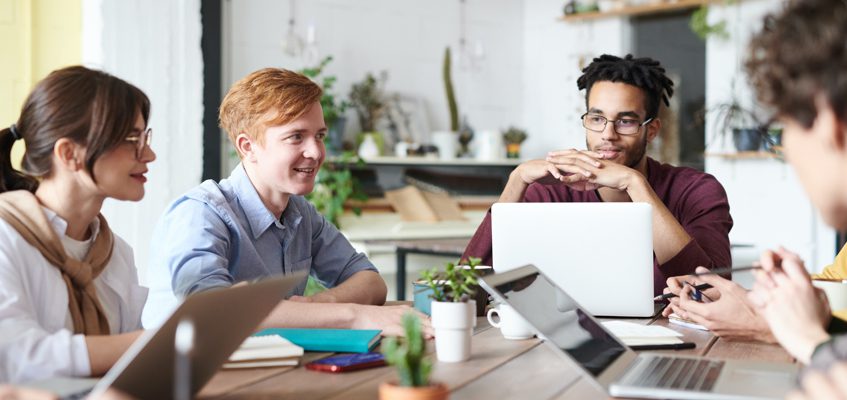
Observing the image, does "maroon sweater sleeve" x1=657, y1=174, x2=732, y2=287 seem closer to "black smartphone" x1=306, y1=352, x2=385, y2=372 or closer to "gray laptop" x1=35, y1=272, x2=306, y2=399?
"black smartphone" x1=306, y1=352, x2=385, y2=372

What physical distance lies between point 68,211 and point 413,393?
2.45 ft

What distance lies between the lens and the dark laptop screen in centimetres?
136

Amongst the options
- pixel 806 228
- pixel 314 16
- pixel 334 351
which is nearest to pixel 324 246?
pixel 334 351

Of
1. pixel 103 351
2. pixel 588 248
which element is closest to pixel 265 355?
pixel 103 351

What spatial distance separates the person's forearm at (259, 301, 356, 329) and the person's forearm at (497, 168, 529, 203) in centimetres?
91

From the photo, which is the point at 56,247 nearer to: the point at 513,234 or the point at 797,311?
the point at 513,234

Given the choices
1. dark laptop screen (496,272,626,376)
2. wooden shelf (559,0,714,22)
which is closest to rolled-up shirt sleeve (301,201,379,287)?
dark laptop screen (496,272,626,376)

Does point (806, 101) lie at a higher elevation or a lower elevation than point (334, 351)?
higher

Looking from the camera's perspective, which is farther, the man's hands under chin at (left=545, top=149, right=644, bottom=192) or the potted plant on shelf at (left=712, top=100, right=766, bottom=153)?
the potted plant on shelf at (left=712, top=100, right=766, bottom=153)

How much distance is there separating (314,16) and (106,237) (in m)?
3.45

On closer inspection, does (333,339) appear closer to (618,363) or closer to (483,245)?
(618,363)

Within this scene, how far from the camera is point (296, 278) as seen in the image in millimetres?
1418

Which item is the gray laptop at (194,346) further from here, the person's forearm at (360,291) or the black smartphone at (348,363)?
the person's forearm at (360,291)

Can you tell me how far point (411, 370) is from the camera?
117 cm
